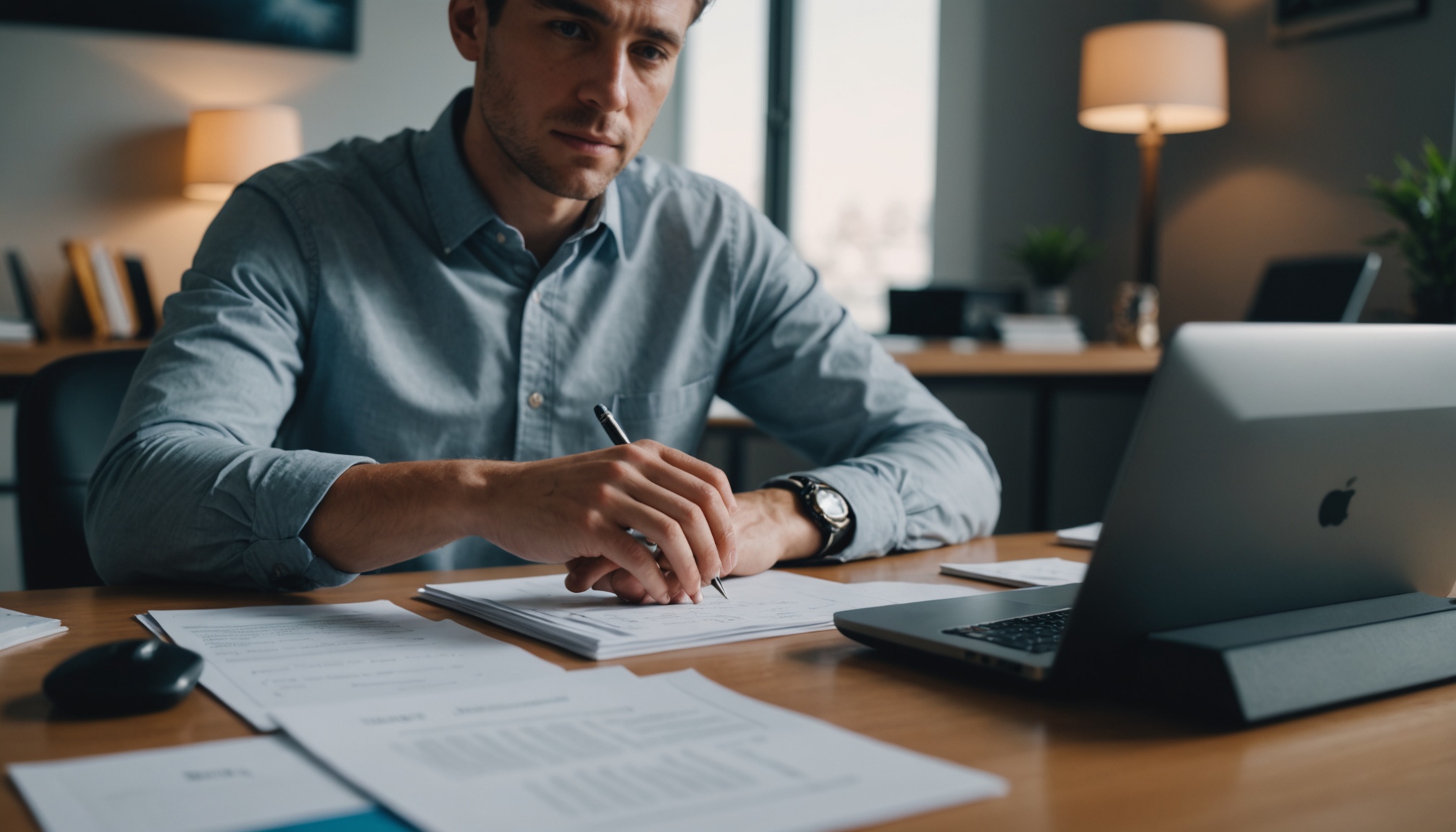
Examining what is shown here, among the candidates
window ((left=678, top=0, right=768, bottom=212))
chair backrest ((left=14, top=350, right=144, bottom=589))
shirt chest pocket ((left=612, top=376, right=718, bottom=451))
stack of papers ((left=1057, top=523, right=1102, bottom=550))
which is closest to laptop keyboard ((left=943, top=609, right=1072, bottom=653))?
stack of papers ((left=1057, top=523, right=1102, bottom=550))

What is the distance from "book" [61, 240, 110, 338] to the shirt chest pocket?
7.97ft

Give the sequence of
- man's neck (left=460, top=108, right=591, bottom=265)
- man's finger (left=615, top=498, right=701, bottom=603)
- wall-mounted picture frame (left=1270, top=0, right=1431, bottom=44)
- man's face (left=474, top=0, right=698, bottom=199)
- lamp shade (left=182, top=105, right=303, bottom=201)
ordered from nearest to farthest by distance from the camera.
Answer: man's finger (left=615, top=498, right=701, bottom=603) < man's face (left=474, top=0, right=698, bottom=199) < man's neck (left=460, top=108, right=591, bottom=265) < lamp shade (left=182, top=105, right=303, bottom=201) < wall-mounted picture frame (left=1270, top=0, right=1431, bottom=44)

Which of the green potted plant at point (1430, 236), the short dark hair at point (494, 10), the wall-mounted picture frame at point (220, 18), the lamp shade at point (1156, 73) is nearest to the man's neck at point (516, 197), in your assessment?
the short dark hair at point (494, 10)

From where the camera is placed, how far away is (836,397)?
139 cm

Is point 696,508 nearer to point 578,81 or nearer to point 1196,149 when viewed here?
point 578,81

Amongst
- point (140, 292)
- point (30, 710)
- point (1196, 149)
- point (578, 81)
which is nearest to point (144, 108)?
point (140, 292)

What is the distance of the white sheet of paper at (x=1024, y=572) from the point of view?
97 cm

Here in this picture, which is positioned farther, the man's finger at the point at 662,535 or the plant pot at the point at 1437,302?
the plant pot at the point at 1437,302

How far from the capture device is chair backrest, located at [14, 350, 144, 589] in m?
1.09

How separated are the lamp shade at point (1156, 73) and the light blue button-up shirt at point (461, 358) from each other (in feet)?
8.38

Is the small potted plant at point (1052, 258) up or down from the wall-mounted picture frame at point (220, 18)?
down

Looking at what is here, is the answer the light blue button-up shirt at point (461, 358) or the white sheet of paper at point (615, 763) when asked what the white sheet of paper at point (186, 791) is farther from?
the light blue button-up shirt at point (461, 358)

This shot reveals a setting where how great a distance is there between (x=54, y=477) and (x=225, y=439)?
23 centimetres

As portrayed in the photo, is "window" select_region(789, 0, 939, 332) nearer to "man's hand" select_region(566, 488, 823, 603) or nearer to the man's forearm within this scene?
"man's hand" select_region(566, 488, 823, 603)
